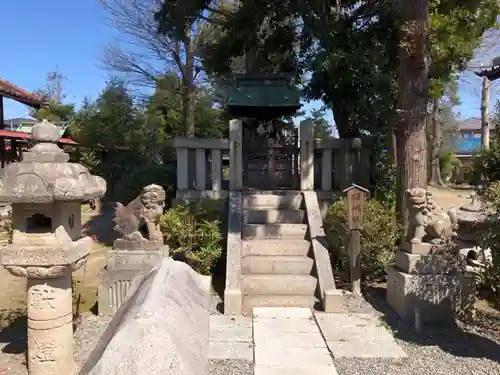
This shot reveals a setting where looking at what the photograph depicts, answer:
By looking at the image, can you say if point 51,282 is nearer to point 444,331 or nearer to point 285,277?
point 285,277

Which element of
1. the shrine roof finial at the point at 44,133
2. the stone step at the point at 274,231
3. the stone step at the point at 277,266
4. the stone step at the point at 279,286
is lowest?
the stone step at the point at 279,286

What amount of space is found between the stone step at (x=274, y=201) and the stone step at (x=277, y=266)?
1759 millimetres

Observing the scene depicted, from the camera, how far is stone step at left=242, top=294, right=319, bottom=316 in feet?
21.3

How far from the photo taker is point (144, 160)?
15773 mm

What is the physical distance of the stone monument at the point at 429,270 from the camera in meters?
5.73

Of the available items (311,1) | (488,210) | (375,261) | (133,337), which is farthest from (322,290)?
(311,1)

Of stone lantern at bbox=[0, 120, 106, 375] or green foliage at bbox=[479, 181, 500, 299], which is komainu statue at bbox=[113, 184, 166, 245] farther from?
green foliage at bbox=[479, 181, 500, 299]

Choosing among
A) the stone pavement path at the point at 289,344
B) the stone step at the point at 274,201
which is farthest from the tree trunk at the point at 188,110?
the stone pavement path at the point at 289,344

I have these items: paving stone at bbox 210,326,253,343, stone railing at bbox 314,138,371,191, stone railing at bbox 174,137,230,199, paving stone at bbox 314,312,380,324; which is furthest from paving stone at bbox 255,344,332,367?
stone railing at bbox 314,138,371,191

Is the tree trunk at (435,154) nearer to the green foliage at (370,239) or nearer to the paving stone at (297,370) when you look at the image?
the green foliage at (370,239)

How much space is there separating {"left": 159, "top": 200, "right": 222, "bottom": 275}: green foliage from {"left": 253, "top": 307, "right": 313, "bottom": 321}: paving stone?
4.99ft

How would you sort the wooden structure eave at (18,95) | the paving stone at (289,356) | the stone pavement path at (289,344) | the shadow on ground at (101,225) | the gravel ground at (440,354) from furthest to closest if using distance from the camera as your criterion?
the wooden structure eave at (18,95), the shadow on ground at (101,225), the paving stone at (289,356), the stone pavement path at (289,344), the gravel ground at (440,354)

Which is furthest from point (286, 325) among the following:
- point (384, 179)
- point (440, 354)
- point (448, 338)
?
point (384, 179)

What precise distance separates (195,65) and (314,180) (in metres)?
11.8
